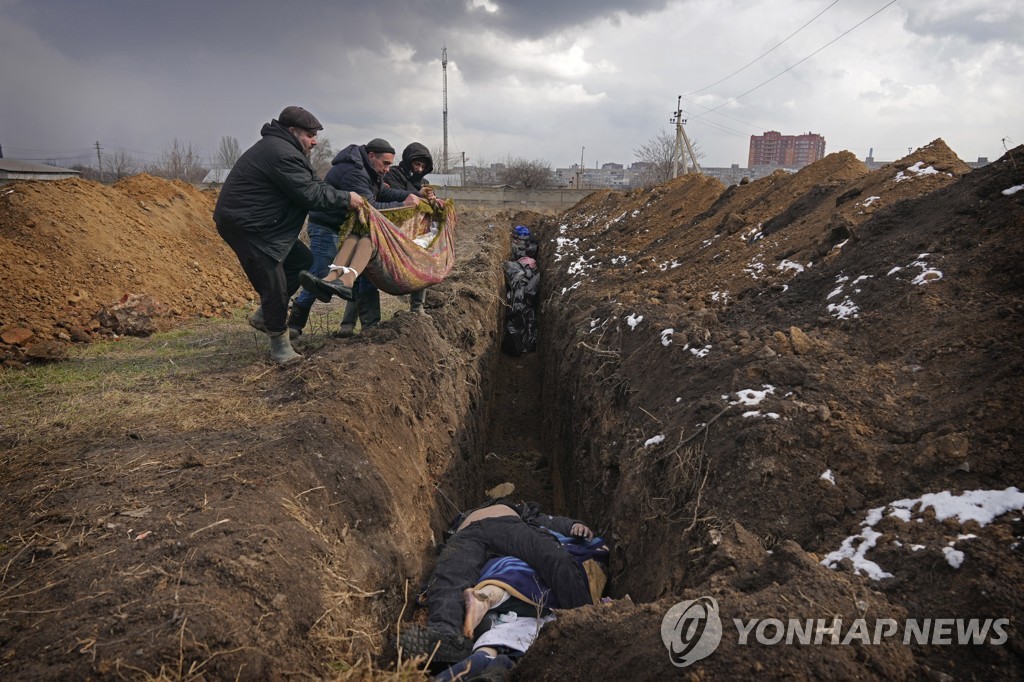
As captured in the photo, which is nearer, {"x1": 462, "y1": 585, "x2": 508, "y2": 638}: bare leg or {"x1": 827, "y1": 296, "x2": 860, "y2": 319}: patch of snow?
{"x1": 462, "y1": 585, "x2": 508, "y2": 638}: bare leg

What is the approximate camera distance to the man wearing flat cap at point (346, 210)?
5.19 metres

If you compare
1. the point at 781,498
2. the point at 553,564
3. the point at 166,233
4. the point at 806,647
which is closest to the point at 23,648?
the point at 553,564

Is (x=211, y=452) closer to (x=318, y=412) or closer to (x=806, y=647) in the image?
(x=318, y=412)

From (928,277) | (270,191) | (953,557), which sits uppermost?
(270,191)

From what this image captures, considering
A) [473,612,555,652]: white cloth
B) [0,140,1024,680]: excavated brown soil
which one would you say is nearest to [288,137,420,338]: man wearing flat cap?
[0,140,1024,680]: excavated brown soil

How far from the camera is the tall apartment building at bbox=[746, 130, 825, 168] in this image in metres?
82.9

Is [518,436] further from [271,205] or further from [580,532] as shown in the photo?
[271,205]

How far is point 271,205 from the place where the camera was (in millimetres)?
4613

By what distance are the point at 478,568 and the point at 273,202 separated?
320cm

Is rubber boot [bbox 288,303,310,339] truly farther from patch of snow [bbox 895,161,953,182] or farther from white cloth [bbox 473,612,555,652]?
patch of snow [bbox 895,161,953,182]

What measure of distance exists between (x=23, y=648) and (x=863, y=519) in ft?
10.8

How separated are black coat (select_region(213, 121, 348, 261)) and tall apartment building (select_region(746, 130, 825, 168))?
8800 cm

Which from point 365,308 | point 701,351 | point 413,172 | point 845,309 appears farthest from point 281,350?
point 845,309

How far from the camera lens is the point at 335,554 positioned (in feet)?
9.71
